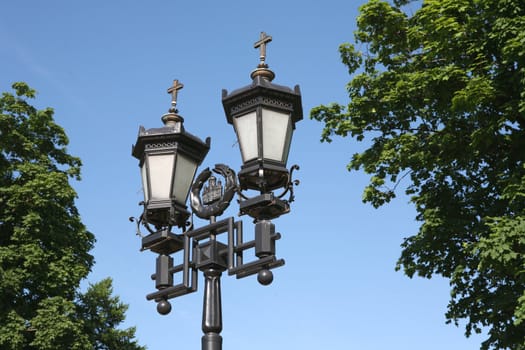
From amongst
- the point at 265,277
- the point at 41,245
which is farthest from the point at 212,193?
the point at 41,245

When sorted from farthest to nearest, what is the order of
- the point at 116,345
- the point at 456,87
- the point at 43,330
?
the point at 116,345, the point at 43,330, the point at 456,87

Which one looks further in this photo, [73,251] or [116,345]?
[116,345]

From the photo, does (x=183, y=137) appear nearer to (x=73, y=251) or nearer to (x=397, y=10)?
(x=397, y=10)

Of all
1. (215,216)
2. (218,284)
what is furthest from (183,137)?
(218,284)

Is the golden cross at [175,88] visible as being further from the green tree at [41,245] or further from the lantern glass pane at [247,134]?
the green tree at [41,245]

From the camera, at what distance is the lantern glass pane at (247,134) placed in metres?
5.94

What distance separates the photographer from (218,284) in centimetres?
583

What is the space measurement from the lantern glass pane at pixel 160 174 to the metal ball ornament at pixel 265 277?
4.56 feet

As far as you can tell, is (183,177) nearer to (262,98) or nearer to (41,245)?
(262,98)

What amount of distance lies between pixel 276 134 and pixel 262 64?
754 mm

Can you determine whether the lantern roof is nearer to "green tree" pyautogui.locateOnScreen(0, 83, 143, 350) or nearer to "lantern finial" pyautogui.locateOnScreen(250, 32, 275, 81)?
"lantern finial" pyautogui.locateOnScreen(250, 32, 275, 81)

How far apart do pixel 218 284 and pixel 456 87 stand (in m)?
12.0

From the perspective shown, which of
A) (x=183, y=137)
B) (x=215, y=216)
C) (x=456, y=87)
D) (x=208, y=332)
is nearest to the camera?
(x=208, y=332)

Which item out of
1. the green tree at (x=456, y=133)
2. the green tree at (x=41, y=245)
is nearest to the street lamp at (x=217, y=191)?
the green tree at (x=456, y=133)
